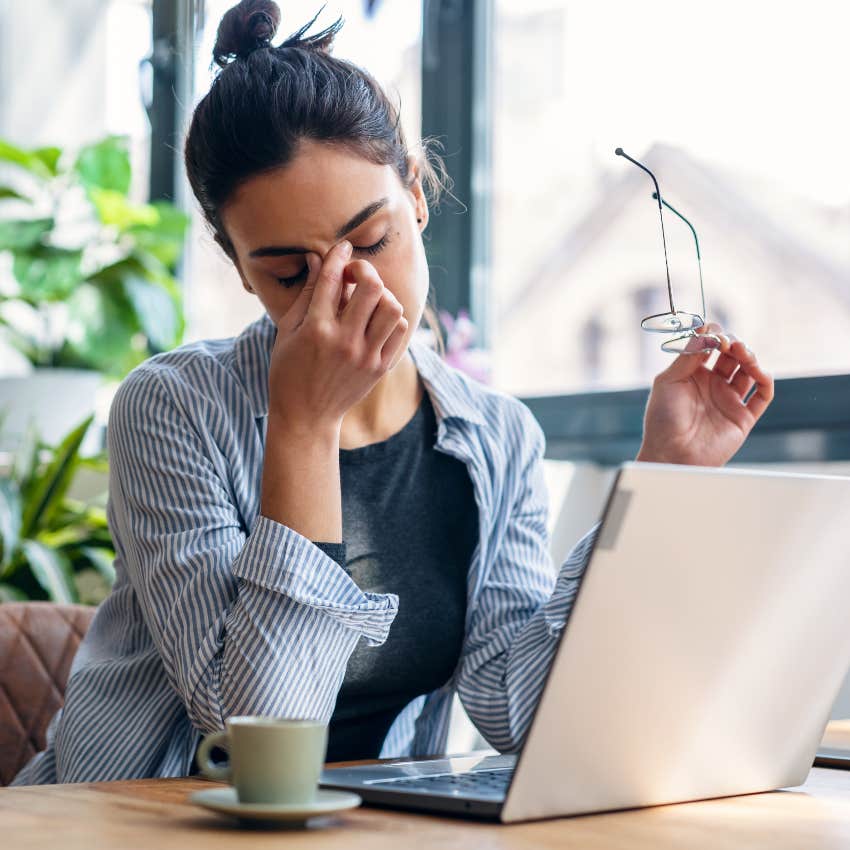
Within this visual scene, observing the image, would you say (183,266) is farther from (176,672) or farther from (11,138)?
(176,672)

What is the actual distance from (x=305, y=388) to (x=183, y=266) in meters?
2.38

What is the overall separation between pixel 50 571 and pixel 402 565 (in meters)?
1.18

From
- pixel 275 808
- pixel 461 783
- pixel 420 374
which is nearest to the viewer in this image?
pixel 275 808

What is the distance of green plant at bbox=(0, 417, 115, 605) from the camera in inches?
89.7

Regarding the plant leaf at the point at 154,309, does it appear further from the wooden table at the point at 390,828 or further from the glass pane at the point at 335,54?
the wooden table at the point at 390,828

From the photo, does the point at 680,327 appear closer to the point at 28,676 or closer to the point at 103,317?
the point at 28,676

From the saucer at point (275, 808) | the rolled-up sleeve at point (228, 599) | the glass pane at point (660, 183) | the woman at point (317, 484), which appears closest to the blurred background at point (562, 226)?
the glass pane at point (660, 183)

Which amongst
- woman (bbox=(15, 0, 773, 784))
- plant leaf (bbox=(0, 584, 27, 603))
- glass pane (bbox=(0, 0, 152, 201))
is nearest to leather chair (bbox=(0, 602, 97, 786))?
woman (bbox=(15, 0, 773, 784))

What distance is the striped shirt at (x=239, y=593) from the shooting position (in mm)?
996

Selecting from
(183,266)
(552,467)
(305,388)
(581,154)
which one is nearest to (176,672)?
(305,388)

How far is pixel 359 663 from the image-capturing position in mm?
1223

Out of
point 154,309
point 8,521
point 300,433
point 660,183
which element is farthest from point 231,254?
point 154,309

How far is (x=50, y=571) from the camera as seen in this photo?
7.39 ft

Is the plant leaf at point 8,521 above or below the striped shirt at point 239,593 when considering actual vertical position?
below
